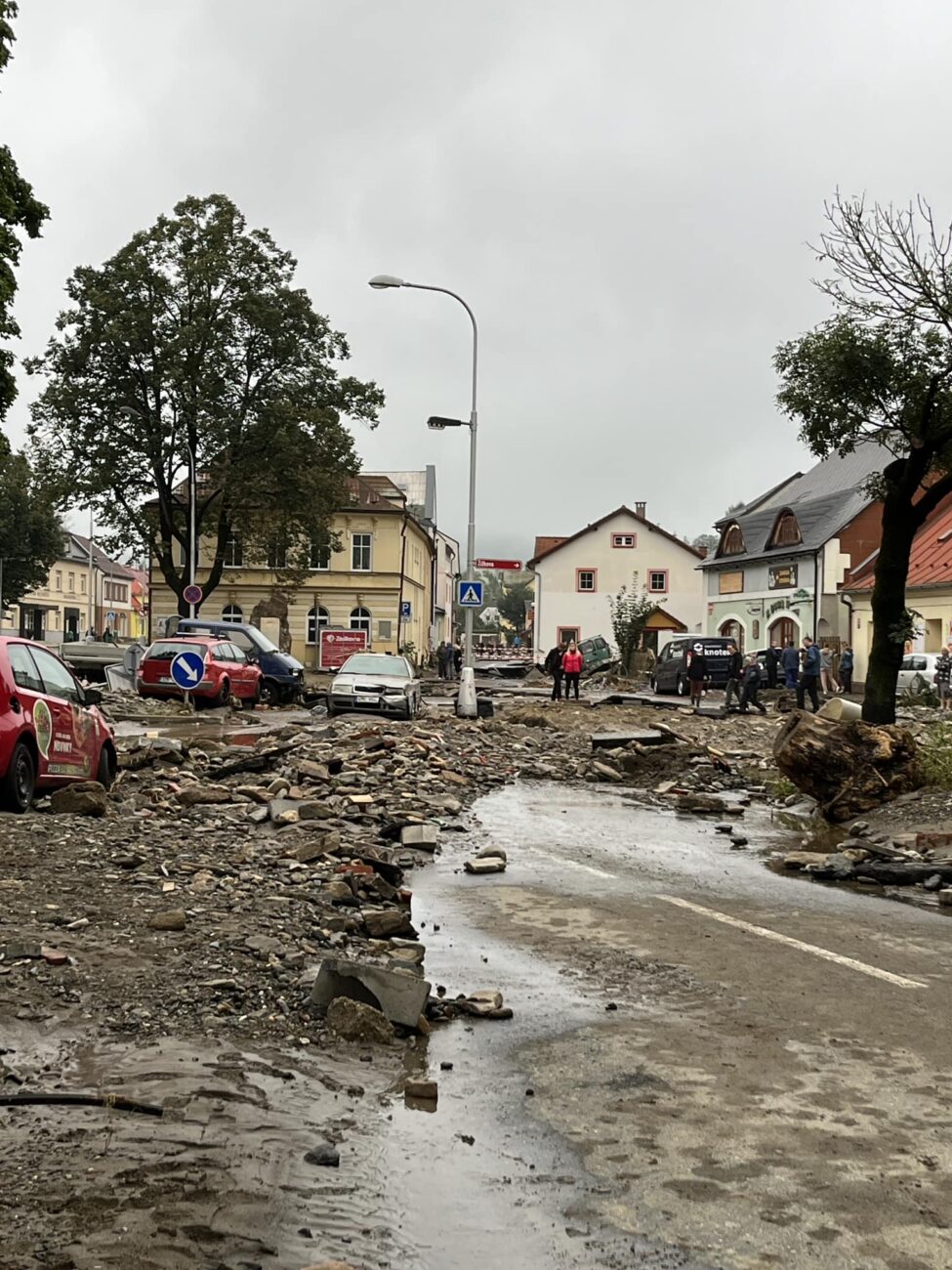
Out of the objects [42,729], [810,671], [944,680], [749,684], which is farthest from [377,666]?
[42,729]

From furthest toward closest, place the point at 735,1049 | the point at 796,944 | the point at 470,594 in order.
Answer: the point at 470,594
the point at 796,944
the point at 735,1049

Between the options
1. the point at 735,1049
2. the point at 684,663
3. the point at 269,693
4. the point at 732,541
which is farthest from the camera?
the point at 732,541

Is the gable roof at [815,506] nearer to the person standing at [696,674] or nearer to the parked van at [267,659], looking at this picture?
the person standing at [696,674]

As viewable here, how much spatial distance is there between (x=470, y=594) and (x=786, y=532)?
108 ft

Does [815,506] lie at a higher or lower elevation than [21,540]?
higher

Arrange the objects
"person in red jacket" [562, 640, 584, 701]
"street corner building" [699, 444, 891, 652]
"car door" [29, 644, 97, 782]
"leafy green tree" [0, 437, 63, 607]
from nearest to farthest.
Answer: "car door" [29, 644, 97, 782], "person in red jacket" [562, 640, 584, 701], "street corner building" [699, 444, 891, 652], "leafy green tree" [0, 437, 63, 607]

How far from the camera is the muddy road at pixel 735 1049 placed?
354cm

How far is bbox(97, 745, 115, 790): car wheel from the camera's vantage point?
488 inches

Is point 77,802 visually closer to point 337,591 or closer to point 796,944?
point 796,944

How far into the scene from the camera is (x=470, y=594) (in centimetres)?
2766

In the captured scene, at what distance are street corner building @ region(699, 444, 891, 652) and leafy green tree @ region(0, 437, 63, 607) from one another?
38.5m

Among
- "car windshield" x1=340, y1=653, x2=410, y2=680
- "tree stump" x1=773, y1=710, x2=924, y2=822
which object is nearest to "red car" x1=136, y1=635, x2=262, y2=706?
"car windshield" x1=340, y1=653, x2=410, y2=680

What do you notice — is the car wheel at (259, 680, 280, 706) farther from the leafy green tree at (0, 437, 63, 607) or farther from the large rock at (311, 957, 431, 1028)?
the leafy green tree at (0, 437, 63, 607)

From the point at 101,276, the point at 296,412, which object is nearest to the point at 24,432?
the point at 101,276
